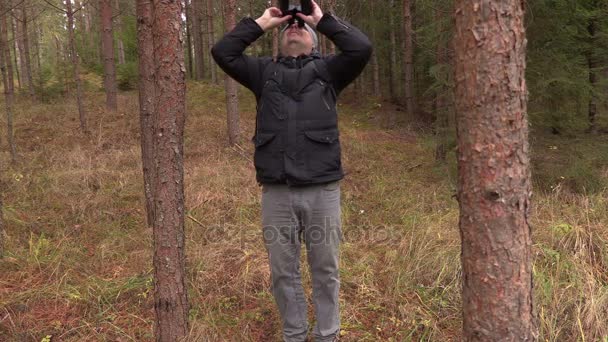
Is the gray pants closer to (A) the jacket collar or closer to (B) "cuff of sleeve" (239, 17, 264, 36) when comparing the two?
(A) the jacket collar

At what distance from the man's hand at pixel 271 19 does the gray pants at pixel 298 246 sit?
1009mm

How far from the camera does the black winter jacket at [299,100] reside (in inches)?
98.7

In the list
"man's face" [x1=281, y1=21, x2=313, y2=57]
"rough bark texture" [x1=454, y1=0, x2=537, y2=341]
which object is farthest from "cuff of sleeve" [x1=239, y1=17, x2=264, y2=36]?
"rough bark texture" [x1=454, y1=0, x2=537, y2=341]

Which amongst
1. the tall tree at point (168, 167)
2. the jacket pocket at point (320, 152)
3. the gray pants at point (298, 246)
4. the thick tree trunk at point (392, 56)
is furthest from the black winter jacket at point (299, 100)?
the thick tree trunk at point (392, 56)

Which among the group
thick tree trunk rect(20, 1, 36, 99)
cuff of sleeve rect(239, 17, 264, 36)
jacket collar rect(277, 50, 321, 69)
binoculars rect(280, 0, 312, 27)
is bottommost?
jacket collar rect(277, 50, 321, 69)

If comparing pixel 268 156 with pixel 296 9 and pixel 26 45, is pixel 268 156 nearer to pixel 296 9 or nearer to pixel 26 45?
pixel 296 9

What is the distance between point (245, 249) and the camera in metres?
4.39

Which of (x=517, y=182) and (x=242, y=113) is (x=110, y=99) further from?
(x=517, y=182)

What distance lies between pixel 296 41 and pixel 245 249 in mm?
2435

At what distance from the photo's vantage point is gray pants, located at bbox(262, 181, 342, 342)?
2.60 m

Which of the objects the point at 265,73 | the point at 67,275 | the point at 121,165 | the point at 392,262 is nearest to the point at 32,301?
the point at 67,275

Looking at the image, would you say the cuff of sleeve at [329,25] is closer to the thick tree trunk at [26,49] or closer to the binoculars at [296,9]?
the binoculars at [296,9]

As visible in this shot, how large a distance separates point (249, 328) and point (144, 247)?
2.12 m

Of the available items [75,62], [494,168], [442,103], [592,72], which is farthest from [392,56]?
[494,168]
